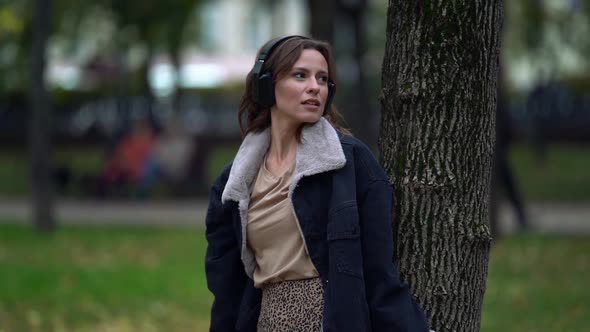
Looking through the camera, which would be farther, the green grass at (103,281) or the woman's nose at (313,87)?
the green grass at (103,281)

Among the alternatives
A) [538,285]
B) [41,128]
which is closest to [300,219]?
[538,285]

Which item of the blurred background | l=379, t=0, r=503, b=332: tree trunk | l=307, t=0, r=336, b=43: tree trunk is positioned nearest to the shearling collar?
l=379, t=0, r=503, b=332: tree trunk

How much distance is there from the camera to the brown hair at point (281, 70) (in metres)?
3.40

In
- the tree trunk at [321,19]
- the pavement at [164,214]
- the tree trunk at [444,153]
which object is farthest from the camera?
the pavement at [164,214]

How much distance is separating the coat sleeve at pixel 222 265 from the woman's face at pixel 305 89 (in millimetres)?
406

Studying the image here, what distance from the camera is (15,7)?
61.1 ft

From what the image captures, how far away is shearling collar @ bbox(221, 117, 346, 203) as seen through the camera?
3287 millimetres

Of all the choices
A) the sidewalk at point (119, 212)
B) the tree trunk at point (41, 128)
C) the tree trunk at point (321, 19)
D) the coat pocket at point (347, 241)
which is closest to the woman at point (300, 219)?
the coat pocket at point (347, 241)

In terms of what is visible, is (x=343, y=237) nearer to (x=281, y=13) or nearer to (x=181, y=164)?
(x=181, y=164)

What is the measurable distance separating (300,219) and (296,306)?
0.97ft

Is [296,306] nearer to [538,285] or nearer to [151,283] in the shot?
[538,285]

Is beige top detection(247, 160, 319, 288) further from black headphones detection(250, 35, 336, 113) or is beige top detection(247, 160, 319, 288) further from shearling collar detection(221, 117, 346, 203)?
black headphones detection(250, 35, 336, 113)

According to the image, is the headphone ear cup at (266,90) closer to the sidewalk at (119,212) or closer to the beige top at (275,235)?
the beige top at (275,235)

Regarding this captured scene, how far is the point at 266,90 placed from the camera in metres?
3.45
